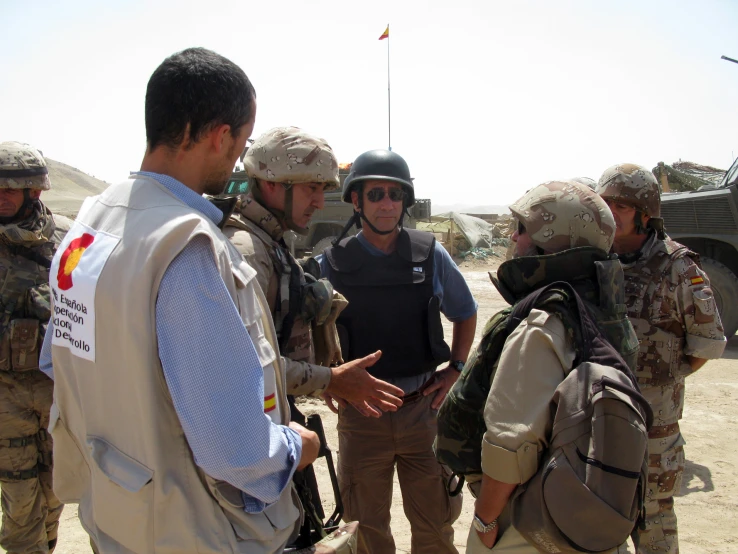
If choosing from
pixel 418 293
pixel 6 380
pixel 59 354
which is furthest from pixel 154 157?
pixel 6 380

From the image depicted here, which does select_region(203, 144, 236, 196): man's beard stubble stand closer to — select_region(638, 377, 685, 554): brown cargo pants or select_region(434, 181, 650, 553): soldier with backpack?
select_region(434, 181, 650, 553): soldier with backpack

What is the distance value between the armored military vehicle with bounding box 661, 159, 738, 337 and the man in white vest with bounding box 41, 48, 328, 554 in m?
7.80

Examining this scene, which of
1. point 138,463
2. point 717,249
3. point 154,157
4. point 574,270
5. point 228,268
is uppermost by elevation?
point 154,157

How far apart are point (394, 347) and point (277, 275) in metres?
0.97

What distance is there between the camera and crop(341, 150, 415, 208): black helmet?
3.16 m

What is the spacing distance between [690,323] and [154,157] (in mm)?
2678

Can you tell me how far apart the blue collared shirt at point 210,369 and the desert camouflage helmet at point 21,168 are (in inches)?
95.3

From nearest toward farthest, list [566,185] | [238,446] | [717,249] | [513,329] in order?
[238,446]
[513,329]
[566,185]
[717,249]

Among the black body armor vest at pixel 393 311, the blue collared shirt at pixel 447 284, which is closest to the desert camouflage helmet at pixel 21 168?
the blue collared shirt at pixel 447 284

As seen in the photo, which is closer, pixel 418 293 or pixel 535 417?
pixel 535 417

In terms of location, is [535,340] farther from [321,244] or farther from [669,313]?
[321,244]

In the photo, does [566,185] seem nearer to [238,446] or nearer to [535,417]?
[535,417]

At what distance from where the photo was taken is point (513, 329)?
1.82 metres

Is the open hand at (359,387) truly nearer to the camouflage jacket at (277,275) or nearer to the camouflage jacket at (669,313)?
the camouflage jacket at (277,275)
